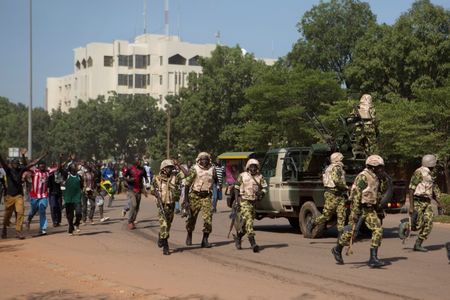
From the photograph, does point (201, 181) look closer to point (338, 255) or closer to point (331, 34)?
point (338, 255)

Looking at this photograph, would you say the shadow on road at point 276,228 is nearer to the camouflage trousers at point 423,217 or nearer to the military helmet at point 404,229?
the military helmet at point 404,229

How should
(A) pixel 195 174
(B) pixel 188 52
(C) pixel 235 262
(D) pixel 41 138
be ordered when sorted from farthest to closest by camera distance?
(B) pixel 188 52 < (D) pixel 41 138 < (A) pixel 195 174 < (C) pixel 235 262

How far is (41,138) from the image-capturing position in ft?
290

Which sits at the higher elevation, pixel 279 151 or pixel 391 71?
pixel 391 71

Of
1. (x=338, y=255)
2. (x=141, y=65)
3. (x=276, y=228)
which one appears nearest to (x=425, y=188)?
(x=338, y=255)

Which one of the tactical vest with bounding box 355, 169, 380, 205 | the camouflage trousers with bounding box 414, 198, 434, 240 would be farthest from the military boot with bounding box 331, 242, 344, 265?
the camouflage trousers with bounding box 414, 198, 434, 240

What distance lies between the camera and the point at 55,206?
1872 centimetres

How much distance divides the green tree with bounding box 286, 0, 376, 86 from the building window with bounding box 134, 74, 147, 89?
54461 mm

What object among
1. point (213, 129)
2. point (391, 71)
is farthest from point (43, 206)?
point (213, 129)

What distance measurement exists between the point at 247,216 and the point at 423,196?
10.9 ft

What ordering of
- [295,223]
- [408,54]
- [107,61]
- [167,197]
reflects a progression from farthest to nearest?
[107,61] → [408,54] → [295,223] → [167,197]

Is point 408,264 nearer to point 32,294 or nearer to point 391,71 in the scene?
point 32,294

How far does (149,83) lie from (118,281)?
3697 inches

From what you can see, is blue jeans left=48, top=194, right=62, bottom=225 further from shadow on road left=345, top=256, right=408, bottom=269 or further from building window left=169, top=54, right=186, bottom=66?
building window left=169, top=54, right=186, bottom=66
